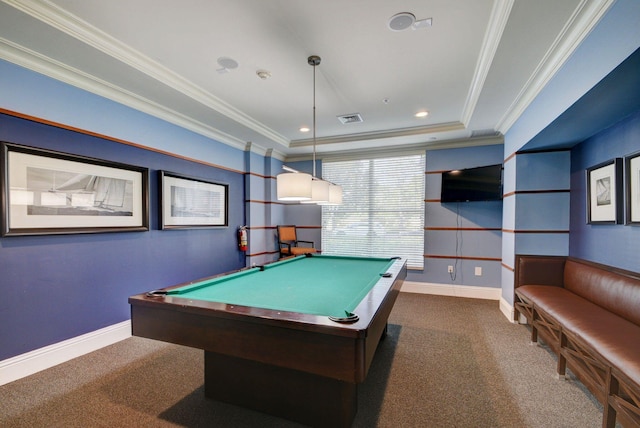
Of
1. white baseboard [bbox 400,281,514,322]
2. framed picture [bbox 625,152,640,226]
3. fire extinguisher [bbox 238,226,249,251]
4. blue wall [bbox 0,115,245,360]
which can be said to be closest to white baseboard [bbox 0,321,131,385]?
blue wall [bbox 0,115,245,360]

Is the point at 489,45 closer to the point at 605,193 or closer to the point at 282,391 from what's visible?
the point at 605,193

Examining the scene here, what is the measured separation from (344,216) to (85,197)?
3.89 metres

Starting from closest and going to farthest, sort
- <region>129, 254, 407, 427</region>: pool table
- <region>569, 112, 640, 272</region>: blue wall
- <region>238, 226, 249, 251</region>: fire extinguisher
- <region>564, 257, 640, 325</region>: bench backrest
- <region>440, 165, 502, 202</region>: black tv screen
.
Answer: <region>129, 254, 407, 427</region>: pool table → <region>564, 257, 640, 325</region>: bench backrest → <region>569, 112, 640, 272</region>: blue wall → <region>440, 165, 502, 202</region>: black tv screen → <region>238, 226, 249, 251</region>: fire extinguisher

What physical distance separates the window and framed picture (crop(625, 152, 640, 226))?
106 inches

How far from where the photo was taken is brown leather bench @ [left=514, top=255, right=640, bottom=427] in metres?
1.53

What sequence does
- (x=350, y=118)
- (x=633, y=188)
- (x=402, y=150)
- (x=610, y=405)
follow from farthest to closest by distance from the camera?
(x=402, y=150), (x=350, y=118), (x=633, y=188), (x=610, y=405)

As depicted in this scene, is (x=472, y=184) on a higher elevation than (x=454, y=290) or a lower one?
higher

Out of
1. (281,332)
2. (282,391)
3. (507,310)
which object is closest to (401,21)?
(281,332)

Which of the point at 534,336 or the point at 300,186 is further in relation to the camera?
the point at 534,336

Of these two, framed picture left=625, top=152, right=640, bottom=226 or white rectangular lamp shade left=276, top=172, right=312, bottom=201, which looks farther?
white rectangular lamp shade left=276, top=172, right=312, bottom=201

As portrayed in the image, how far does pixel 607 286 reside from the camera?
2.35m

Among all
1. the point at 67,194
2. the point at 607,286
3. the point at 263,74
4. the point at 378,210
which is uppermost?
the point at 263,74

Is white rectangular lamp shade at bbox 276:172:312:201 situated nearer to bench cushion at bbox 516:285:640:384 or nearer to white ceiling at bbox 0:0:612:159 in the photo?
white ceiling at bbox 0:0:612:159

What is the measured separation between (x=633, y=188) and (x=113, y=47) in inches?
172
